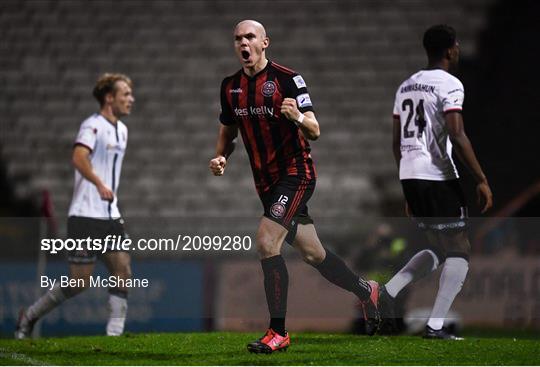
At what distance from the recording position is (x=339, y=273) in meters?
7.19

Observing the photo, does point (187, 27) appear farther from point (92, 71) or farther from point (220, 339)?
point (220, 339)

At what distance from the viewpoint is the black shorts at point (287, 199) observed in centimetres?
659

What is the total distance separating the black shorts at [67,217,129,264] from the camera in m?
8.49

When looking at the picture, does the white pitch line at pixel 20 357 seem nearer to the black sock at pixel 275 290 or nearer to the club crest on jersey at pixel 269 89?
the black sock at pixel 275 290

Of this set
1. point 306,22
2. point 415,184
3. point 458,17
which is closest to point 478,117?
point 458,17

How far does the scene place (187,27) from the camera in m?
16.5

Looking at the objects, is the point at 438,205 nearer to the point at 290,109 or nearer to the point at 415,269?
the point at 415,269

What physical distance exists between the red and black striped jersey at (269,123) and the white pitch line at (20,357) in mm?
1634

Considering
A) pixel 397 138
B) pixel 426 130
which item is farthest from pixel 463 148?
pixel 397 138

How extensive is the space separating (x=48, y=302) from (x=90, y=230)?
2.00 feet

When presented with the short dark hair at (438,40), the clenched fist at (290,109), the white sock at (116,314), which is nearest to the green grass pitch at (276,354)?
the white sock at (116,314)

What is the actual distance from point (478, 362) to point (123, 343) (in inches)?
99.6

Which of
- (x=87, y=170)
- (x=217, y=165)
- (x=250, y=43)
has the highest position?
(x=250, y=43)

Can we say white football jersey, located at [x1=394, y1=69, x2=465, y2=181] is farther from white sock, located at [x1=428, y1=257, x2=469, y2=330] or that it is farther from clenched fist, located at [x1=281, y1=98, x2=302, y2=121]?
clenched fist, located at [x1=281, y1=98, x2=302, y2=121]
